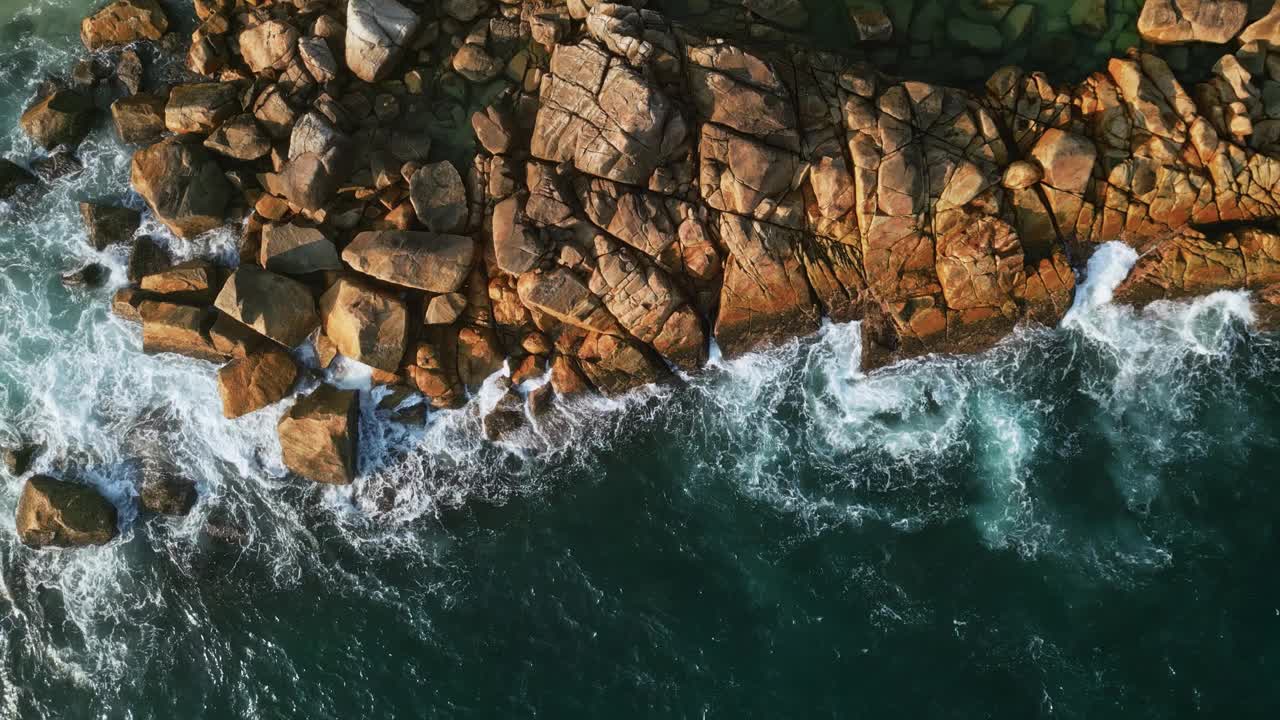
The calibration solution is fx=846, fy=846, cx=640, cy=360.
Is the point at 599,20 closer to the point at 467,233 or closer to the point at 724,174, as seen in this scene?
the point at 724,174

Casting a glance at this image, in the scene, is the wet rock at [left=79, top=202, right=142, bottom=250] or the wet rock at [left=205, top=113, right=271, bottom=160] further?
the wet rock at [left=79, top=202, right=142, bottom=250]

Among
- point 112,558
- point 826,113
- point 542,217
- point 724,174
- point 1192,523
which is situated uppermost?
point 826,113

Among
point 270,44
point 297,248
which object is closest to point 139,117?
point 270,44

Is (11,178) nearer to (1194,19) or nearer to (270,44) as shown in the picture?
(270,44)

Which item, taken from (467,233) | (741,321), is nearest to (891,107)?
(741,321)

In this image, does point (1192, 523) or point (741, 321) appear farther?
point (741, 321)

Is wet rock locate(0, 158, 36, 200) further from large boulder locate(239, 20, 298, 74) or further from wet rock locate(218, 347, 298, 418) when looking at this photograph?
wet rock locate(218, 347, 298, 418)

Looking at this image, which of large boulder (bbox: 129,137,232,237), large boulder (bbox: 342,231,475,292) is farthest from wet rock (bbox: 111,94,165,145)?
large boulder (bbox: 342,231,475,292)
